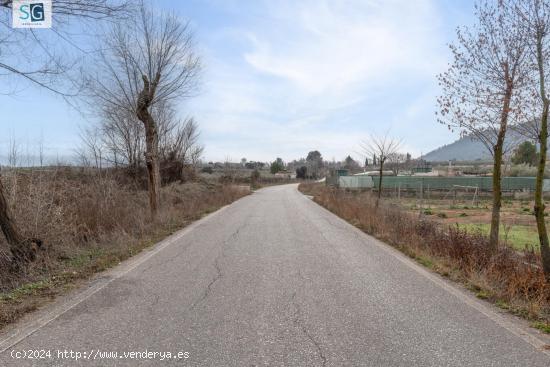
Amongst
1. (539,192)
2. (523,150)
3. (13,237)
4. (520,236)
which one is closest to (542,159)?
(539,192)

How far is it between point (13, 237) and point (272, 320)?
5256 millimetres

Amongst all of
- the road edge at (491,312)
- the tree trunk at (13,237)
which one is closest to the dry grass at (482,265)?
the road edge at (491,312)

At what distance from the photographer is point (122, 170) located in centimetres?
2430

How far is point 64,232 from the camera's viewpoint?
871 cm

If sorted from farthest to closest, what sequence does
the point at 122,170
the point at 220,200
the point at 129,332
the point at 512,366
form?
the point at 220,200 → the point at 122,170 → the point at 129,332 → the point at 512,366

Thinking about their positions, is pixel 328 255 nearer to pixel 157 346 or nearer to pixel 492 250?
pixel 492 250

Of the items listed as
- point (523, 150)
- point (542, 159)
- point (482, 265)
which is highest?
point (523, 150)

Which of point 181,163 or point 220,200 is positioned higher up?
point 181,163

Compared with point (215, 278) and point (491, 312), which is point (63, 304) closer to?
point (215, 278)

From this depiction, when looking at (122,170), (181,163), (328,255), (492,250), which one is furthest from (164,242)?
(181,163)

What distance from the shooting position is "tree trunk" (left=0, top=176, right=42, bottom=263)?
699 centimetres

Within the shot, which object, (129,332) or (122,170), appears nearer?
(129,332)

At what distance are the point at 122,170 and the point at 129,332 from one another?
21.7 m

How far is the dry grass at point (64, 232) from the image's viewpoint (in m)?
5.96
